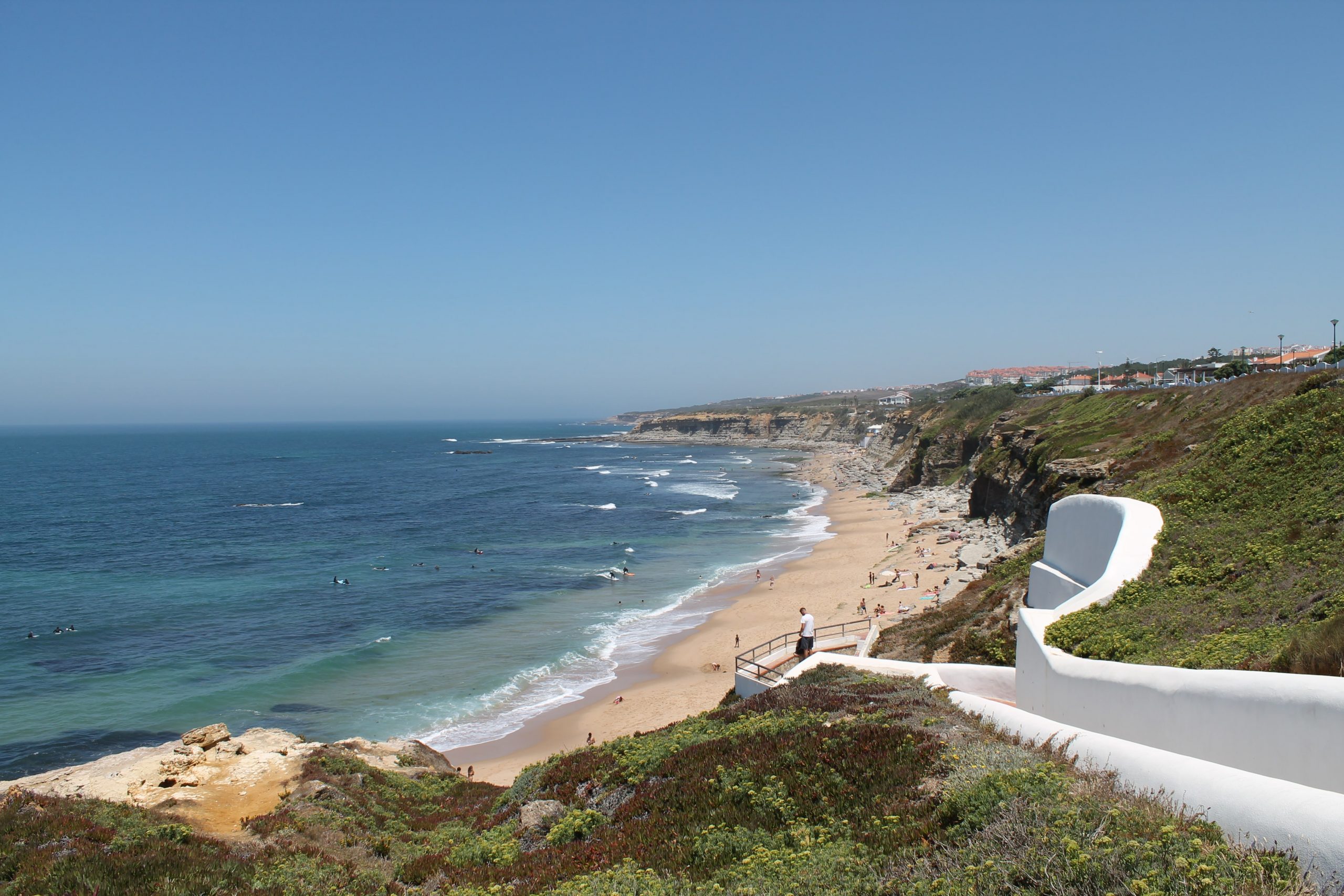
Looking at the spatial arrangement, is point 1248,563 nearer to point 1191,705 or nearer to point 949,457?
point 1191,705

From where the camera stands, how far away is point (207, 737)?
46.8 feet

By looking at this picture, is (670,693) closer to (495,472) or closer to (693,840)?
(693,840)

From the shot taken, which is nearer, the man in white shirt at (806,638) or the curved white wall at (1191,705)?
the curved white wall at (1191,705)

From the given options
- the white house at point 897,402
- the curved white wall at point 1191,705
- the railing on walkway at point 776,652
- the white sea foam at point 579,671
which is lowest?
the white sea foam at point 579,671

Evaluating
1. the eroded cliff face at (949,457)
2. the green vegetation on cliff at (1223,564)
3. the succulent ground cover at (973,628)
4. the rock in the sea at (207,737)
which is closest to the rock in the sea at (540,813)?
the green vegetation on cliff at (1223,564)

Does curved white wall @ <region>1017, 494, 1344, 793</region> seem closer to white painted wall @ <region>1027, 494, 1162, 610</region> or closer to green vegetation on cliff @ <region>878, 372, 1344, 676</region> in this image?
white painted wall @ <region>1027, 494, 1162, 610</region>

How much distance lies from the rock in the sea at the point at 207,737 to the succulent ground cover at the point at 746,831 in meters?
3.62

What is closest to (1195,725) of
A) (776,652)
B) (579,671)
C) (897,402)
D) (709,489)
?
(776,652)

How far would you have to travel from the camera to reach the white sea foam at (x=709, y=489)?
7562 cm

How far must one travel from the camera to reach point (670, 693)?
2433 centimetres

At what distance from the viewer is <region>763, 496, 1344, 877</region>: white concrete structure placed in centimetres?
478

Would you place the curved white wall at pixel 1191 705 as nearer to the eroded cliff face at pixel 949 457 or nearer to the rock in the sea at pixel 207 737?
the eroded cliff face at pixel 949 457

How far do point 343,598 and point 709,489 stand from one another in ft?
163

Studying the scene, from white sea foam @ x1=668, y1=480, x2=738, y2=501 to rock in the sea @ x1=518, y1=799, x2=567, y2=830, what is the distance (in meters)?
62.4
